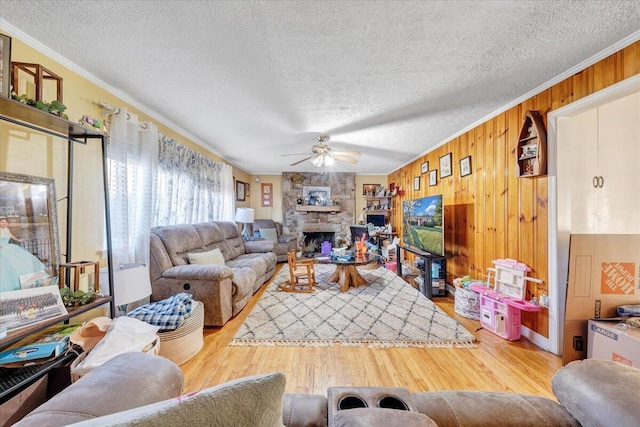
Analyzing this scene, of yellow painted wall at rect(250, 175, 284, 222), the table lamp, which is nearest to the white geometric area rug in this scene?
the table lamp

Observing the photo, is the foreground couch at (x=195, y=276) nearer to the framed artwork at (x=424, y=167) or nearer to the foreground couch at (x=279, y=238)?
the foreground couch at (x=279, y=238)

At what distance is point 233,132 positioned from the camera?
3.27 metres

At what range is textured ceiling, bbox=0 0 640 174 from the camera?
1.31 meters

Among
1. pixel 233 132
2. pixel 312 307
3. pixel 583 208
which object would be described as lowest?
pixel 312 307

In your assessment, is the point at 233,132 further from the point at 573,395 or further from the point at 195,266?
the point at 573,395

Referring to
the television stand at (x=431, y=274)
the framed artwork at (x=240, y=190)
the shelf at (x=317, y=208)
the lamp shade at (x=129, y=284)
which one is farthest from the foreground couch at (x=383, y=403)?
the shelf at (x=317, y=208)

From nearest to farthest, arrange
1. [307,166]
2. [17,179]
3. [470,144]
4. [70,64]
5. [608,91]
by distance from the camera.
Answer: [17,179], [608,91], [70,64], [470,144], [307,166]

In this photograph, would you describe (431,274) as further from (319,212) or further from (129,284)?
(319,212)

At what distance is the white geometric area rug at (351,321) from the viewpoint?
2.23 metres

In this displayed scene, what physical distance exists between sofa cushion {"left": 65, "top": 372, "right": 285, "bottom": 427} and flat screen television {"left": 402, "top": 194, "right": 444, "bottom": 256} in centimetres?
329

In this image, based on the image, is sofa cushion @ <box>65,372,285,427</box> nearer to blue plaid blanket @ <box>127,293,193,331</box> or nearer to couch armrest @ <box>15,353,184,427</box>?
couch armrest @ <box>15,353,184,427</box>

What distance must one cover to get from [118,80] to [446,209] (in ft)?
14.1

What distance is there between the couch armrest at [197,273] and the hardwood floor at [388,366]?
24.1 inches

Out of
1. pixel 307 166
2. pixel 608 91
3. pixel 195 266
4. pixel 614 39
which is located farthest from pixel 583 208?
pixel 307 166
